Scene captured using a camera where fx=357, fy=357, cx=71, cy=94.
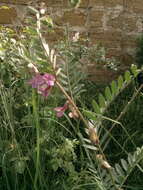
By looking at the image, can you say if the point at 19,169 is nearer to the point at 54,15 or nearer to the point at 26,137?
the point at 26,137

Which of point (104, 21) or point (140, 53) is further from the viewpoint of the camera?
point (104, 21)

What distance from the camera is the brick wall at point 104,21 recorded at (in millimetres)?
3871

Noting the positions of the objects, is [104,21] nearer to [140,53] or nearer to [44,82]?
[140,53]

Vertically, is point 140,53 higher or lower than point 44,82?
lower

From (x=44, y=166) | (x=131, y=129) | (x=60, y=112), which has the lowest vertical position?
(x=131, y=129)

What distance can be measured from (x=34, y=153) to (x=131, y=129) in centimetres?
117

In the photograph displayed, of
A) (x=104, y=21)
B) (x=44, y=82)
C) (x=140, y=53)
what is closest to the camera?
(x=44, y=82)

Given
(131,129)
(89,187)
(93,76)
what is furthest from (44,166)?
(93,76)

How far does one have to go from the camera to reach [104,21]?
407cm

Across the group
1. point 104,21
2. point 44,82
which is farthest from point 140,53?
point 44,82

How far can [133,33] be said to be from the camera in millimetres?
4195

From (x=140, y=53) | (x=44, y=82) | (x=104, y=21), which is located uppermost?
(x=44, y=82)

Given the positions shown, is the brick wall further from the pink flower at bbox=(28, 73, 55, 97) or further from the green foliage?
the pink flower at bbox=(28, 73, 55, 97)

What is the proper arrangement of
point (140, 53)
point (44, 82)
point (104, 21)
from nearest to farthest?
1. point (44, 82)
2. point (140, 53)
3. point (104, 21)
